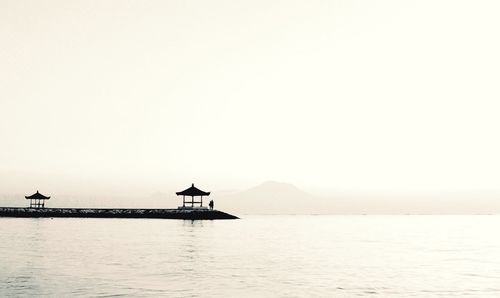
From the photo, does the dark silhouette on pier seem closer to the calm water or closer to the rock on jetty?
the rock on jetty

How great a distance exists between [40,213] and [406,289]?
3966 inches

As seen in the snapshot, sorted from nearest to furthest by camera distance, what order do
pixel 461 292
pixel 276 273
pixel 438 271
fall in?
pixel 461 292 < pixel 276 273 < pixel 438 271

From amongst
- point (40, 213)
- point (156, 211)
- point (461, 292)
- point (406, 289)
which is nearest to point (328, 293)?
point (406, 289)

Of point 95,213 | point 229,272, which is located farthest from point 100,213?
point 229,272

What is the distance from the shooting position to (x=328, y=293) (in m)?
27.3

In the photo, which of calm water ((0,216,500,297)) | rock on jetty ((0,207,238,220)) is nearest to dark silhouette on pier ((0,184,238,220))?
rock on jetty ((0,207,238,220))

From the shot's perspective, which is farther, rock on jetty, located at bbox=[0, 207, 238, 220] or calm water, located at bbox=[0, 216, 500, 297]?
rock on jetty, located at bbox=[0, 207, 238, 220]

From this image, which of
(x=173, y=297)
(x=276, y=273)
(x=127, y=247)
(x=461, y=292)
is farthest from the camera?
(x=127, y=247)

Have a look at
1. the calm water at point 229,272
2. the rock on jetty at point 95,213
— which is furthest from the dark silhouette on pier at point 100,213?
the calm water at point 229,272

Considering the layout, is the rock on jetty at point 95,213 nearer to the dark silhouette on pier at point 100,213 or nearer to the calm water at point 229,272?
the dark silhouette on pier at point 100,213

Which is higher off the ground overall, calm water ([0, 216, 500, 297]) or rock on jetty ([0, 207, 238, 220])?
rock on jetty ([0, 207, 238, 220])

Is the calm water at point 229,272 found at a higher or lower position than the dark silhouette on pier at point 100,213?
lower

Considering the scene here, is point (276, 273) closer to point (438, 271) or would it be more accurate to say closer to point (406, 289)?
point (406, 289)

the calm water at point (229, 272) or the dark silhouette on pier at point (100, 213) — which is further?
the dark silhouette on pier at point (100, 213)
